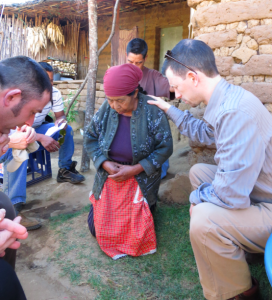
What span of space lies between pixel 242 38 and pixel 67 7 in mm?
6451

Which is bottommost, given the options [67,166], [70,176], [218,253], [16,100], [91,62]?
[70,176]

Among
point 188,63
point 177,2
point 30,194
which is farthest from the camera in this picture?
point 177,2

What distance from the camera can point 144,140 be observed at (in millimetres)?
→ 2477

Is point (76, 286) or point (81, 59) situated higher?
point (81, 59)

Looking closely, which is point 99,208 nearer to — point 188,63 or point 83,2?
point 188,63

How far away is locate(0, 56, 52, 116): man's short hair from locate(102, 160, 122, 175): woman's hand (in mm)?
1048

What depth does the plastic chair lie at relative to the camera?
3854mm

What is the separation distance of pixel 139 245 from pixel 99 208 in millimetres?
498

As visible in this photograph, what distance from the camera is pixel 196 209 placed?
5.56 ft

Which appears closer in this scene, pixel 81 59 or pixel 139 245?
pixel 139 245

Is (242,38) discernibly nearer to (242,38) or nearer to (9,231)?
(242,38)

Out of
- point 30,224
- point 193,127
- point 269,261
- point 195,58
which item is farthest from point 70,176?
point 269,261

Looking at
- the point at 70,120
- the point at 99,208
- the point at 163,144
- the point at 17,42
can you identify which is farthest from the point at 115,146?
the point at 17,42

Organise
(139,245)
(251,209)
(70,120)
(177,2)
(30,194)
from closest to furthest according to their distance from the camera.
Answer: (251,209) → (139,245) → (30,194) → (177,2) → (70,120)
